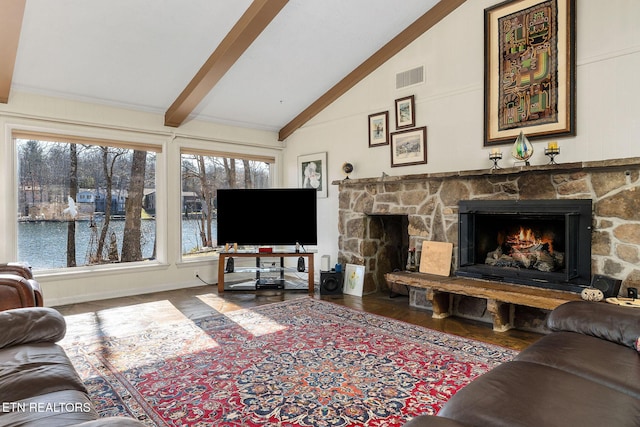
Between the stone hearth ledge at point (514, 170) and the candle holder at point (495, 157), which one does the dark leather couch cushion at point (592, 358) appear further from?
the candle holder at point (495, 157)

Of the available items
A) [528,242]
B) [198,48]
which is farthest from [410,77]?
[198,48]

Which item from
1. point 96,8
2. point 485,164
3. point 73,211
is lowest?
point 73,211

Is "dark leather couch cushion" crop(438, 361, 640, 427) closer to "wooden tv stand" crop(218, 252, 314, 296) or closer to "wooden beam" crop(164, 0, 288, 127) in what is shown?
"wooden beam" crop(164, 0, 288, 127)

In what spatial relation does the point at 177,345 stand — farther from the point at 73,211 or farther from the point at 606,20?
the point at 606,20

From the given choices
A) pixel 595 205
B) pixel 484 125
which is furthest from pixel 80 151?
pixel 595 205

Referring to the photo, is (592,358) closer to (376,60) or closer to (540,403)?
(540,403)

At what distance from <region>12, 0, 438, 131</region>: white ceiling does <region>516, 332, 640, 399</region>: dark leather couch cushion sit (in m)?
3.53

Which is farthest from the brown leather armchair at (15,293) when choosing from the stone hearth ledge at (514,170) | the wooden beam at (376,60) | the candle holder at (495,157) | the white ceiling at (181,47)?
the wooden beam at (376,60)

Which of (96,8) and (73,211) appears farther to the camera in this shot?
(73,211)

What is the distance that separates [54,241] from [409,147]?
433cm

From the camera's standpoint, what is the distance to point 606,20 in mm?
3211

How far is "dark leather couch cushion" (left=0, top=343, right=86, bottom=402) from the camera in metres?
1.40

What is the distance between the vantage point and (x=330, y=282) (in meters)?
4.84

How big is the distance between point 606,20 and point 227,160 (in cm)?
475
